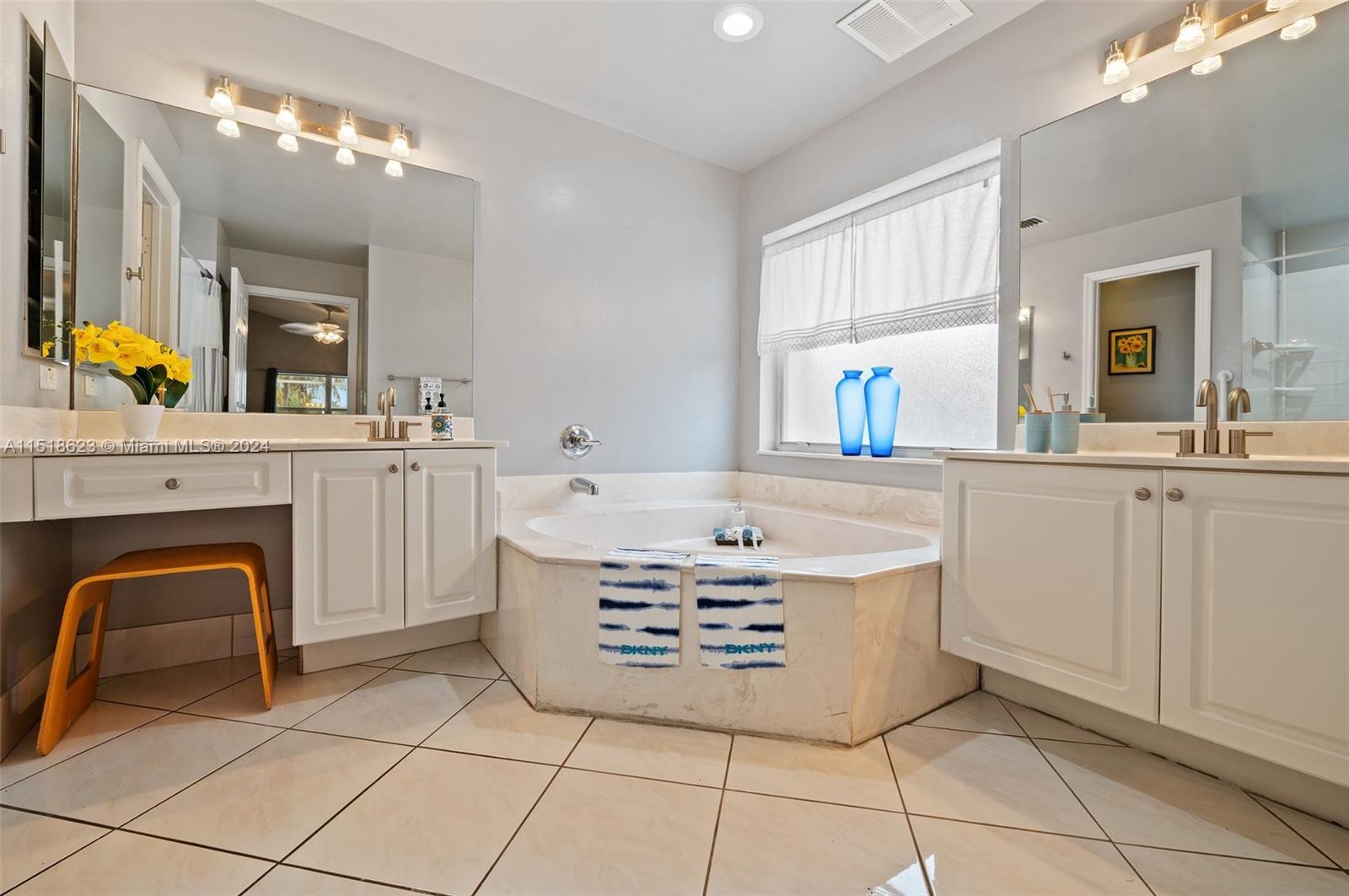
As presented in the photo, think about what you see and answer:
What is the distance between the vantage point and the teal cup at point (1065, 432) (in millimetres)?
1689

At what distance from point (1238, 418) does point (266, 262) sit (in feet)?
9.93

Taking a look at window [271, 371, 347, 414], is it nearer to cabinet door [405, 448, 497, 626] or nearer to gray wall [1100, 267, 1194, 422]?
cabinet door [405, 448, 497, 626]

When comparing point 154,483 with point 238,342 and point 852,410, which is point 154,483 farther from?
point 852,410

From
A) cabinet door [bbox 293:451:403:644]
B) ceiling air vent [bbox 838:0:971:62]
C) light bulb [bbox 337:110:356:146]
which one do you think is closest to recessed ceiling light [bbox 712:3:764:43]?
ceiling air vent [bbox 838:0:971:62]

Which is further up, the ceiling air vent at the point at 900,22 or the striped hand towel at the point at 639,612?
the ceiling air vent at the point at 900,22

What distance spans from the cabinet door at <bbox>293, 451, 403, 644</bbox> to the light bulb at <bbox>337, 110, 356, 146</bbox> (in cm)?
125

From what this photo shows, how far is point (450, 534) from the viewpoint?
1.97 metres

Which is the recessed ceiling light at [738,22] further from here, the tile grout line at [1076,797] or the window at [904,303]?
the tile grout line at [1076,797]

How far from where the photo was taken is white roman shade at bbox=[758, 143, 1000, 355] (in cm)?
215

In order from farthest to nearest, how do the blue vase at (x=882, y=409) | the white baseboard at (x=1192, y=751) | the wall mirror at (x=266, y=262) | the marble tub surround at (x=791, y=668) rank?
the blue vase at (x=882, y=409)
the wall mirror at (x=266, y=262)
the marble tub surround at (x=791, y=668)
the white baseboard at (x=1192, y=751)

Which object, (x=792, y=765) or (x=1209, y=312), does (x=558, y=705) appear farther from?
(x=1209, y=312)

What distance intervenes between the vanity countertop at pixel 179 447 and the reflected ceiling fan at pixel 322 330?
1.77ft

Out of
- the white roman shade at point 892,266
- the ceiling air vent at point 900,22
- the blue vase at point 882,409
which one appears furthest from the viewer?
the blue vase at point 882,409

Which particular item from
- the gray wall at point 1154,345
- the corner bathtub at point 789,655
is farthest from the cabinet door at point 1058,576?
Result: the gray wall at point 1154,345
